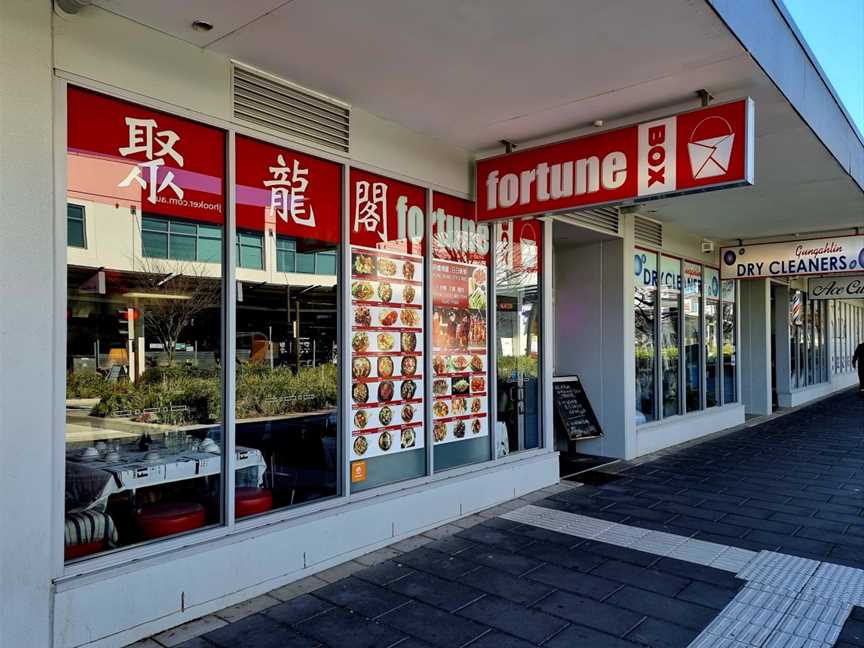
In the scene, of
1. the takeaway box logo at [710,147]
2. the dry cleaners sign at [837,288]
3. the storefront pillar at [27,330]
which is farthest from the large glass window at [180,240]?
the dry cleaners sign at [837,288]

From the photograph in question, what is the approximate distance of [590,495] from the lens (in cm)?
682

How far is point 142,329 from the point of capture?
4.16 m

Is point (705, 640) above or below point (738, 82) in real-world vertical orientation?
below

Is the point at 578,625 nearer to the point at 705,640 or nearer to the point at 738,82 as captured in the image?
the point at 705,640

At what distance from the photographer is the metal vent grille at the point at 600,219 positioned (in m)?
7.90

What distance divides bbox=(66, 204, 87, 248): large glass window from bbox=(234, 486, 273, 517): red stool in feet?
6.31

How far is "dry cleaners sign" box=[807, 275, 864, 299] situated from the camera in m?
15.8

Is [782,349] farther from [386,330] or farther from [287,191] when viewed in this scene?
[287,191]

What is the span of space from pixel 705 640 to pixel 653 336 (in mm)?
6681

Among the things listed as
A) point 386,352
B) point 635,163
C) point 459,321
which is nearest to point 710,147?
point 635,163

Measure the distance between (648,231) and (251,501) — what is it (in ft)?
24.0

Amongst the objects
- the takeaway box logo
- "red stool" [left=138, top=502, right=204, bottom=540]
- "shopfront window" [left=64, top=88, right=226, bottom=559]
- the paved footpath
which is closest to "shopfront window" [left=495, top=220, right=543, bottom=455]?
the paved footpath

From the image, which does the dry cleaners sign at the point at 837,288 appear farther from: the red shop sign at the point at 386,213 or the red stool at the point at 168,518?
the red stool at the point at 168,518

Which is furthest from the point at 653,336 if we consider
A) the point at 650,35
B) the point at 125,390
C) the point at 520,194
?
the point at 125,390
